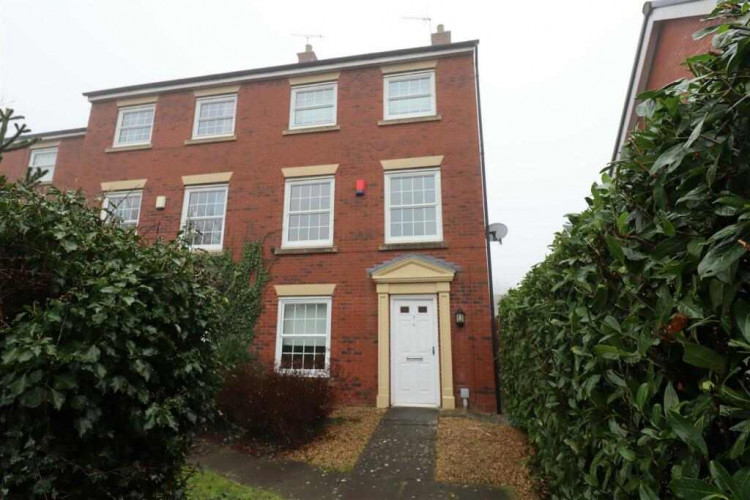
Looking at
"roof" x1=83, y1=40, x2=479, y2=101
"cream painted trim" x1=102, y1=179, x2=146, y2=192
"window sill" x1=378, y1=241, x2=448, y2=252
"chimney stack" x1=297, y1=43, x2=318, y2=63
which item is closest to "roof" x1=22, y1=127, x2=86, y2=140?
"roof" x1=83, y1=40, x2=479, y2=101

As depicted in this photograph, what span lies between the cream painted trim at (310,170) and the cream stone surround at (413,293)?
3062mm

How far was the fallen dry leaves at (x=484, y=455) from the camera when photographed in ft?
15.0

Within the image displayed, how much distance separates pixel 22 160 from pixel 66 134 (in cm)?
304

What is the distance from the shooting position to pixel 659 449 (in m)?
1.32

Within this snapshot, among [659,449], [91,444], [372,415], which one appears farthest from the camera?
[372,415]

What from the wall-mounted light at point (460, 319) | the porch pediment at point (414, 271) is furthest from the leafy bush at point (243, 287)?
the wall-mounted light at point (460, 319)

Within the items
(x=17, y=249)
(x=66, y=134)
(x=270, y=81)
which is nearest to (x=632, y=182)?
(x=17, y=249)

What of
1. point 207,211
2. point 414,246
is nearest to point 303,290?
point 414,246

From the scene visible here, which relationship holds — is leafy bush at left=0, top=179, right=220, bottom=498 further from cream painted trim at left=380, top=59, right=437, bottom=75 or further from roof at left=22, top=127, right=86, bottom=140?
roof at left=22, top=127, right=86, bottom=140

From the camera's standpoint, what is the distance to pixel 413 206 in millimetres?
9289

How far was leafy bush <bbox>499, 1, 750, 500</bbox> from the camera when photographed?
1061mm

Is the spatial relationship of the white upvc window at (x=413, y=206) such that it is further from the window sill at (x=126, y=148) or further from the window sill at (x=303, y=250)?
the window sill at (x=126, y=148)

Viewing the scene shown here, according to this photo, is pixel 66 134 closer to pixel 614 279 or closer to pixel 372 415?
pixel 372 415

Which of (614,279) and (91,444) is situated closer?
(614,279)
